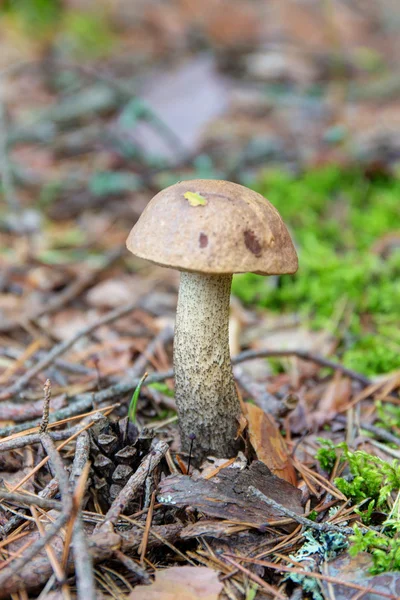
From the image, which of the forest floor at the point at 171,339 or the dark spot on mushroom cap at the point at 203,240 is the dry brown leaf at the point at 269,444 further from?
the dark spot on mushroom cap at the point at 203,240

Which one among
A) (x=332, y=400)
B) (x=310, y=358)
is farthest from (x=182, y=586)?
(x=310, y=358)

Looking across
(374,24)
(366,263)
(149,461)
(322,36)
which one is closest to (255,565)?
(149,461)

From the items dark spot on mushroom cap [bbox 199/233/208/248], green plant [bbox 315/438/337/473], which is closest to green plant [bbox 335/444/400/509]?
green plant [bbox 315/438/337/473]

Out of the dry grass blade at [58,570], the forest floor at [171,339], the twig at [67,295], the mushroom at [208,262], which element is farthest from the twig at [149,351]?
the dry grass blade at [58,570]

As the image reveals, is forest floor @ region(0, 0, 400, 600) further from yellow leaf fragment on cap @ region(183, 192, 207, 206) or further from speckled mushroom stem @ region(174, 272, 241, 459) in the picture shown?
yellow leaf fragment on cap @ region(183, 192, 207, 206)

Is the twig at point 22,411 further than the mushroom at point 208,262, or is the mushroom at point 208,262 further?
the twig at point 22,411

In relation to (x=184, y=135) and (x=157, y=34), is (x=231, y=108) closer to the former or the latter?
(x=184, y=135)

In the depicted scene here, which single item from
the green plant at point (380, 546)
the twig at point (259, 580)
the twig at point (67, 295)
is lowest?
the twig at point (259, 580)
